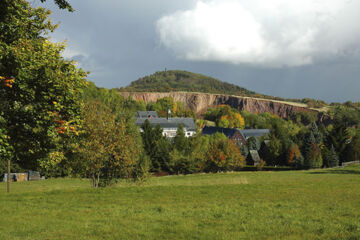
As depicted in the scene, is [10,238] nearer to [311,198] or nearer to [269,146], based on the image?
[311,198]

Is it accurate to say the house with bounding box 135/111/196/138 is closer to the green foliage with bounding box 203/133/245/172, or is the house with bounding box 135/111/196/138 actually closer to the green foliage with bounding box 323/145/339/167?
the green foliage with bounding box 323/145/339/167

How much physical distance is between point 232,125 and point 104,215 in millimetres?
164605

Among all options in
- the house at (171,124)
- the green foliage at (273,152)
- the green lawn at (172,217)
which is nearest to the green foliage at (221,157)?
the green foliage at (273,152)

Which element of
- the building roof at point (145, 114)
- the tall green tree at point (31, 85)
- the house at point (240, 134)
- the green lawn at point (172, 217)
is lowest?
the green lawn at point (172, 217)

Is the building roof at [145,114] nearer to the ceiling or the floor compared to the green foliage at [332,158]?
nearer to the ceiling

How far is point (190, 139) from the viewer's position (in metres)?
66.0

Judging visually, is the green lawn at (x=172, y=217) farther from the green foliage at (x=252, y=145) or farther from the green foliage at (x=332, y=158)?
the green foliage at (x=252, y=145)

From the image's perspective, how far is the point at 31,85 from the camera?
476 inches

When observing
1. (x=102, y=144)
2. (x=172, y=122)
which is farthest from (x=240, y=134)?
(x=102, y=144)

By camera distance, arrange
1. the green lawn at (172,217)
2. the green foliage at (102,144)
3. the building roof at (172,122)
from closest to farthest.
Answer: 1. the green lawn at (172,217)
2. the green foliage at (102,144)
3. the building roof at (172,122)

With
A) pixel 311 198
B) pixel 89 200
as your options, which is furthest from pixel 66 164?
pixel 311 198

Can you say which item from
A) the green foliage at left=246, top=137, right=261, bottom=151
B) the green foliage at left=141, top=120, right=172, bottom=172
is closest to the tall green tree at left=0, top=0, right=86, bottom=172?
the green foliage at left=141, top=120, right=172, bottom=172

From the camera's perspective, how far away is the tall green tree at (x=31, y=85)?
11875 millimetres

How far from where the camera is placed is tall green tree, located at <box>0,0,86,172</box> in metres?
11.9
